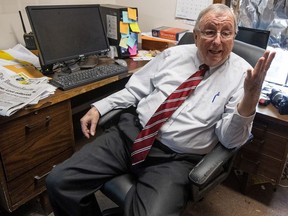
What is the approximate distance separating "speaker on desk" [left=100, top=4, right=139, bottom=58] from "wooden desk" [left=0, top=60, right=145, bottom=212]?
54cm

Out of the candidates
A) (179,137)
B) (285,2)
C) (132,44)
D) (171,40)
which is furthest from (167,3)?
(179,137)

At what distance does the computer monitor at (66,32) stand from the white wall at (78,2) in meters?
0.43

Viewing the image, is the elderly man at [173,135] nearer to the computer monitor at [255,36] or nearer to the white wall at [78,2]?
the computer monitor at [255,36]

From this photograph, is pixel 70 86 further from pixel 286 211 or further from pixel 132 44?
pixel 286 211

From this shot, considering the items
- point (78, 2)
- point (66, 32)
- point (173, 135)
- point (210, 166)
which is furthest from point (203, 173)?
point (78, 2)

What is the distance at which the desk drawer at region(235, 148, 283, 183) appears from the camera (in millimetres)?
1535

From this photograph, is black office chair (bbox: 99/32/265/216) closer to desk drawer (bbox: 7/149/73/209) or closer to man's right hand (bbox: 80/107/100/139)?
man's right hand (bbox: 80/107/100/139)

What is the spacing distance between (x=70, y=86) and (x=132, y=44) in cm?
76

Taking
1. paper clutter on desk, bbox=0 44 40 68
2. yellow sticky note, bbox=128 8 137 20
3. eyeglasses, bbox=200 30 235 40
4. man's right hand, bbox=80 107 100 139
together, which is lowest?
man's right hand, bbox=80 107 100 139

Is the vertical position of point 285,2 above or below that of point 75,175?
above

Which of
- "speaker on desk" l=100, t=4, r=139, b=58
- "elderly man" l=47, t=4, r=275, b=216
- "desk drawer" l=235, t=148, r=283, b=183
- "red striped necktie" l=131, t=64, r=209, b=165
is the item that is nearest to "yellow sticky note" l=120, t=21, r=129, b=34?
"speaker on desk" l=100, t=4, r=139, b=58

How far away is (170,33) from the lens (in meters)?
2.00

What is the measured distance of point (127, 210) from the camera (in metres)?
1.04

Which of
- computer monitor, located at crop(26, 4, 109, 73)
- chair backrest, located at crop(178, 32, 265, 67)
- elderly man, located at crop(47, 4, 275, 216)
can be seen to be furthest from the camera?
computer monitor, located at crop(26, 4, 109, 73)
